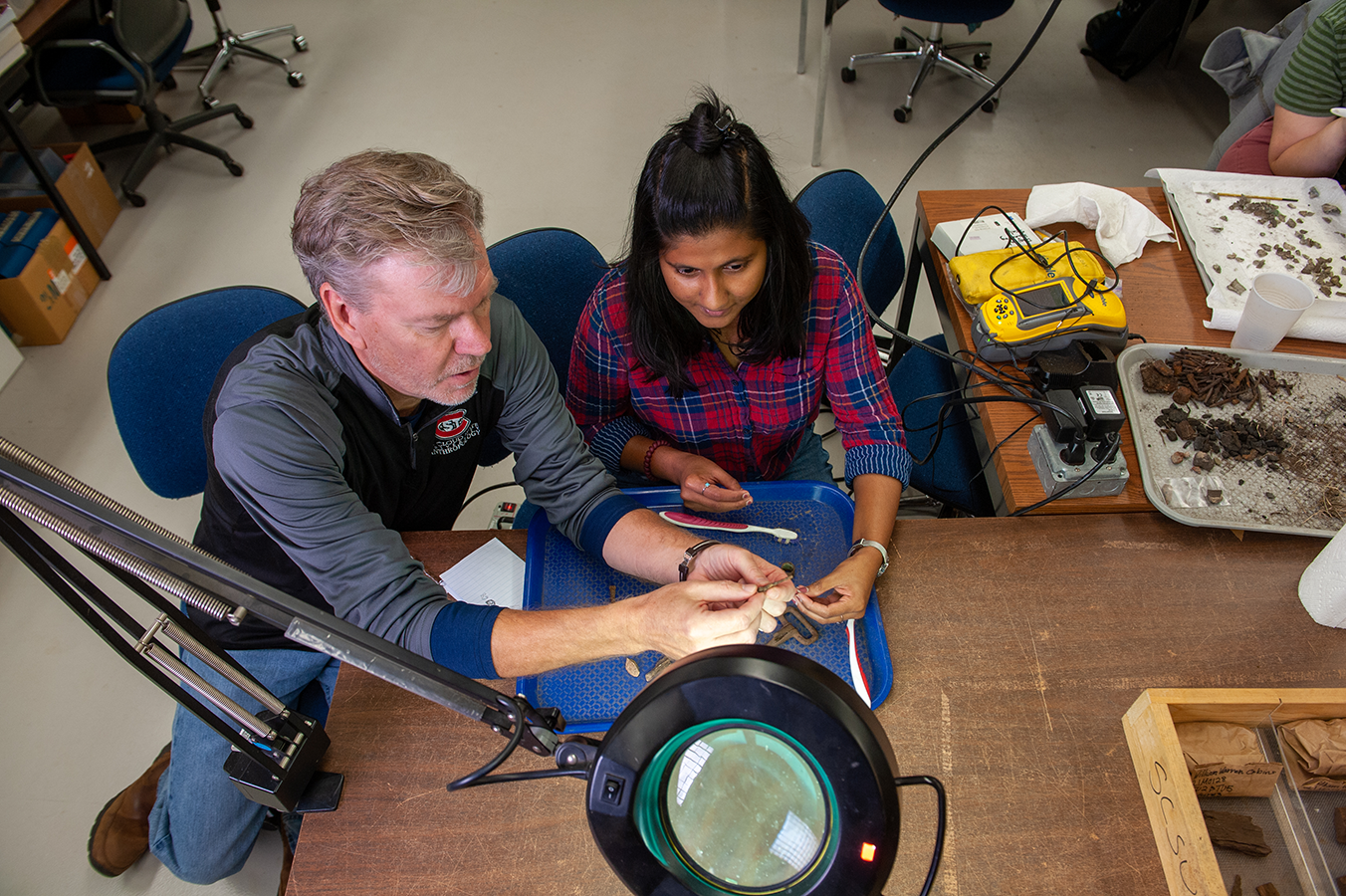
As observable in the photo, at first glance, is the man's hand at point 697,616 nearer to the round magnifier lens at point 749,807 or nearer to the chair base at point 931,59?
the round magnifier lens at point 749,807

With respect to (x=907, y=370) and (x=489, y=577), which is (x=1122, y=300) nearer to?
(x=907, y=370)

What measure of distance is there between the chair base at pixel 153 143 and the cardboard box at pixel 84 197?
9 cm

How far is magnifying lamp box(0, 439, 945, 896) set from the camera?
0.58 metres

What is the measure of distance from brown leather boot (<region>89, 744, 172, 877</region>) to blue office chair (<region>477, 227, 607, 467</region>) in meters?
1.02

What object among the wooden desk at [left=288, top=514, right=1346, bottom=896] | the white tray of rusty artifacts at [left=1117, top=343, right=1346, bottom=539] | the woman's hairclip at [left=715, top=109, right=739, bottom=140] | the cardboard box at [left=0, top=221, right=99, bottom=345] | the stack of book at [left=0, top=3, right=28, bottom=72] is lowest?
the cardboard box at [left=0, top=221, right=99, bottom=345]

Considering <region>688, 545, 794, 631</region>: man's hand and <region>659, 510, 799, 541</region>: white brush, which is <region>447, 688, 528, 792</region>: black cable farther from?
<region>659, 510, 799, 541</region>: white brush

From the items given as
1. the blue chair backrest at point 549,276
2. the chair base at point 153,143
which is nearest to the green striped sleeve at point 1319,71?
the blue chair backrest at point 549,276

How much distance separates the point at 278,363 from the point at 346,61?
3.64 m

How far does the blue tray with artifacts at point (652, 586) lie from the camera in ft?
3.68

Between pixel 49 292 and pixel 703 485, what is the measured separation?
2725mm

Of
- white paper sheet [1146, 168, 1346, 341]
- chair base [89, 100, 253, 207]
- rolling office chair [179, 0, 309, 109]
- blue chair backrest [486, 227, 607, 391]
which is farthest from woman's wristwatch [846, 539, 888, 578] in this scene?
rolling office chair [179, 0, 309, 109]

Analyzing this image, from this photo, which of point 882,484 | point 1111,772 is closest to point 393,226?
point 882,484

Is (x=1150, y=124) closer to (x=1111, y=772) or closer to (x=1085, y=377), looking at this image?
(x=1085, y=377)

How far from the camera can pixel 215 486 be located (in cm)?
123
